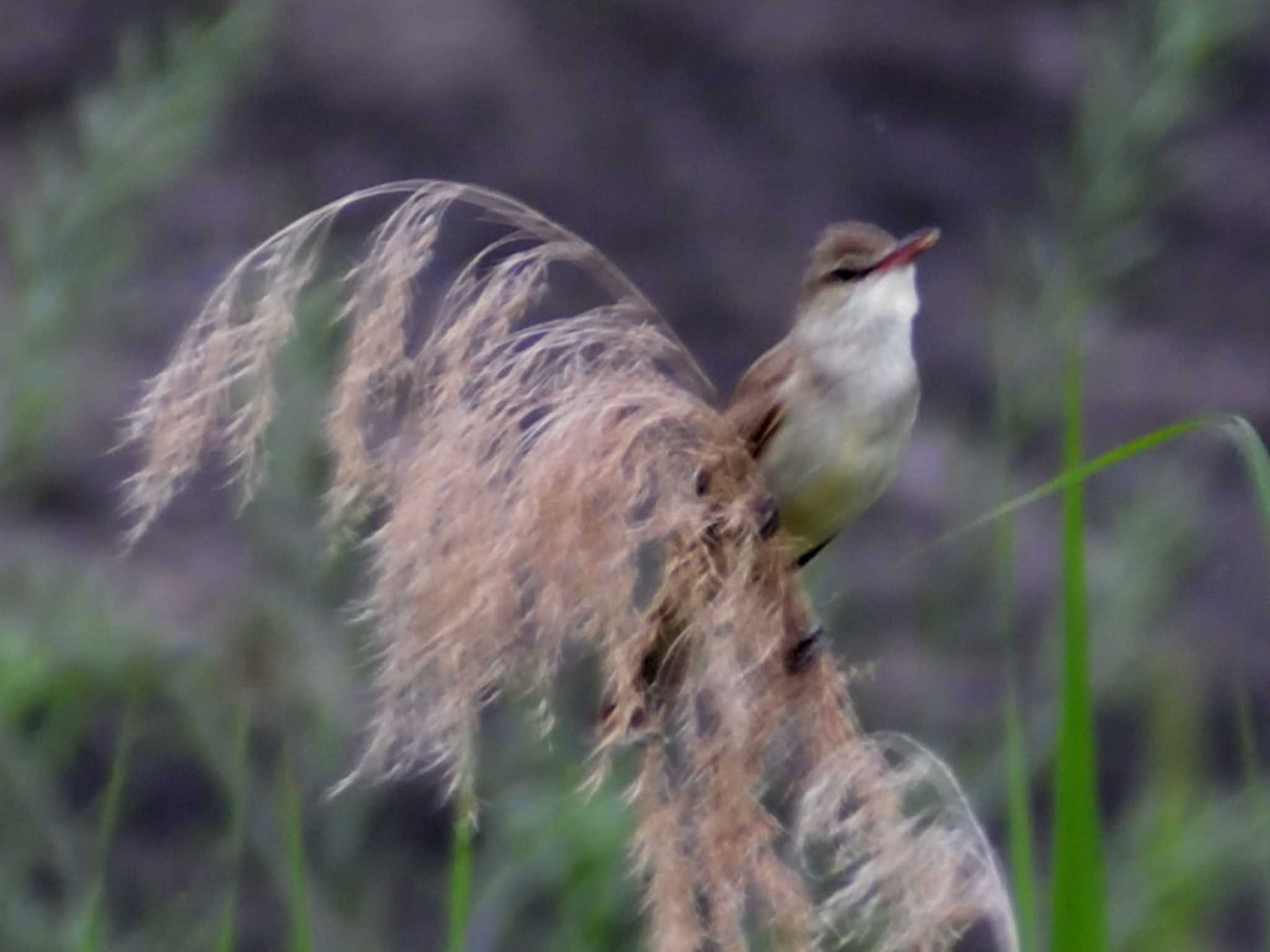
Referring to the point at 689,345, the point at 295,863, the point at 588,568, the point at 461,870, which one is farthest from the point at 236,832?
Result: the point at 689,345

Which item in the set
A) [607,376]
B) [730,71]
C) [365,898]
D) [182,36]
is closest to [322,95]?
[730,71]

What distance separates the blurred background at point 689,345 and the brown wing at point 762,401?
0.22 meters

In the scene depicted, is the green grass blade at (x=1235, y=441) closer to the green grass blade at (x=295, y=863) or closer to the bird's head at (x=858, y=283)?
the green grass blade at (x=295, y=863)

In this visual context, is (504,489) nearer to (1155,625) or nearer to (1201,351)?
(1155,625)

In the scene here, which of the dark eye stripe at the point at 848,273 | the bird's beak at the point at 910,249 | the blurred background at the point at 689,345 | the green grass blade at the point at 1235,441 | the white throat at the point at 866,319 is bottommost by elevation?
the blurred background at the point at 689,345

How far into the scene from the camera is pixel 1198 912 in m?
2.39

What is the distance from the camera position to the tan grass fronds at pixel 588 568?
1712mm

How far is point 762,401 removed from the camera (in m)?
3.03

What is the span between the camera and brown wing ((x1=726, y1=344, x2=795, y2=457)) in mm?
2994

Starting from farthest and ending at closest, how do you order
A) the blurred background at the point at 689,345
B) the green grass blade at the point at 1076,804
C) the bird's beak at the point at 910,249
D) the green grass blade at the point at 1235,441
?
1. the bird's beak at the point at 910,249
2. the blurred background at the point at 689,345
3. the green grass blade at the point at 1235,441
4. the green grass blade at the point at 1076,804

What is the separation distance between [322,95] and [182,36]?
2.78 meters

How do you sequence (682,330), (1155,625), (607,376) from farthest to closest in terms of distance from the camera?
(682,330)
(1155,625)
(607,376)

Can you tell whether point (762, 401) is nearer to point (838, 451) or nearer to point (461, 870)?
point (838, 451)

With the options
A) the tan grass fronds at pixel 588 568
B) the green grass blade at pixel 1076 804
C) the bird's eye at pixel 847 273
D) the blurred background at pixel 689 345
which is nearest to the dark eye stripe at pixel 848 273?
the bird's eye at pixel 847 273
